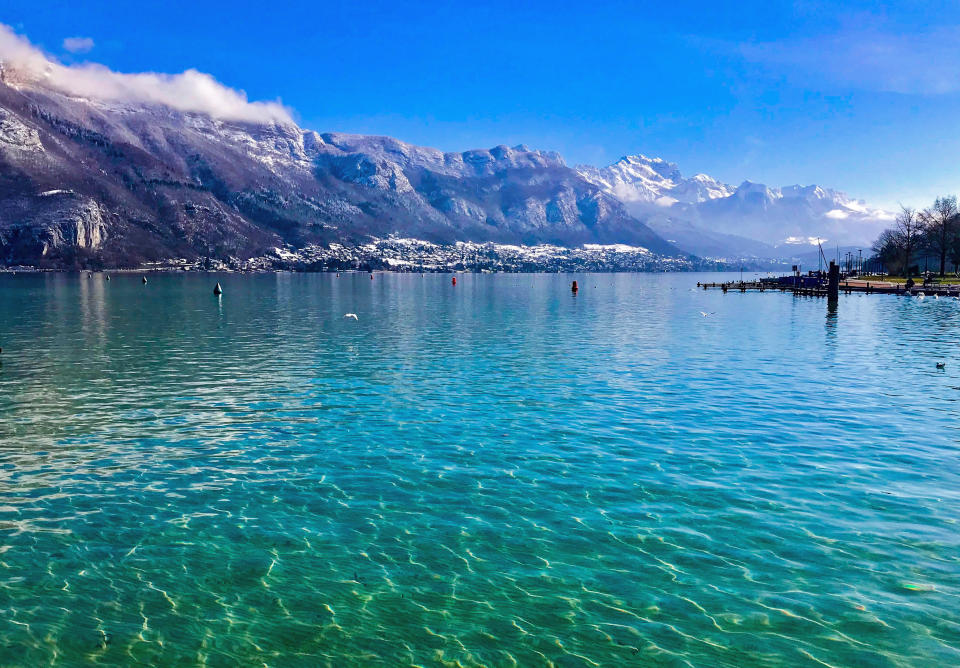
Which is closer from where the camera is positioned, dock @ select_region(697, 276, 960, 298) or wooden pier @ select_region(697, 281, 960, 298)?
wooden pier @ select_region(697, 281, 960, 298)

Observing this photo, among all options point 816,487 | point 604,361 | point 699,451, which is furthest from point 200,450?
point 604,361

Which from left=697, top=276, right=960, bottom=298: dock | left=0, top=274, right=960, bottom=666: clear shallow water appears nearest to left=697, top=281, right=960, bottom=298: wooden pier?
left=697, top=276, right=960, bottom=298: dock

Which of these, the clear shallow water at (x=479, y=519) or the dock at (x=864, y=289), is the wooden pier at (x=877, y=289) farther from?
the clear shallow water at (x=479, y=519)

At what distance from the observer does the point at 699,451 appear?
26.4m

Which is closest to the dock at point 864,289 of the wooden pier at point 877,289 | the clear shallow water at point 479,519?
the wooden pier at point 877,289

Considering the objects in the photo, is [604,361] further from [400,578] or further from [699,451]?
[400,578]

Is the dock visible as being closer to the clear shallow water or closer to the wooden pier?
the wooden pier

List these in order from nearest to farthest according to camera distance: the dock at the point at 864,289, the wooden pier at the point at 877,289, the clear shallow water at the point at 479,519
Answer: the clear shallow water at the point at 479,519, the wooden pier at the point at 877,289, the dock at the point at 864,289

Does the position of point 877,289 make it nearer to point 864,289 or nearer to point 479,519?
point 864,289

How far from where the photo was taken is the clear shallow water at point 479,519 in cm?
1351

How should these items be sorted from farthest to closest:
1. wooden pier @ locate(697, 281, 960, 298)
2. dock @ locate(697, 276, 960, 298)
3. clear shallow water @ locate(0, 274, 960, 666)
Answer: dock @ locate(697, 276, 960, 298), wooden pier @ locate(697, 281, 960, 298), clear shallow water @ locate(0, 274, 960, 666)

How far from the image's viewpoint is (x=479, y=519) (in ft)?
64.2

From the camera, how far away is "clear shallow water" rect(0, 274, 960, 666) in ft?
44.3

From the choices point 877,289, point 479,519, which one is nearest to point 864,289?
point 877,289
